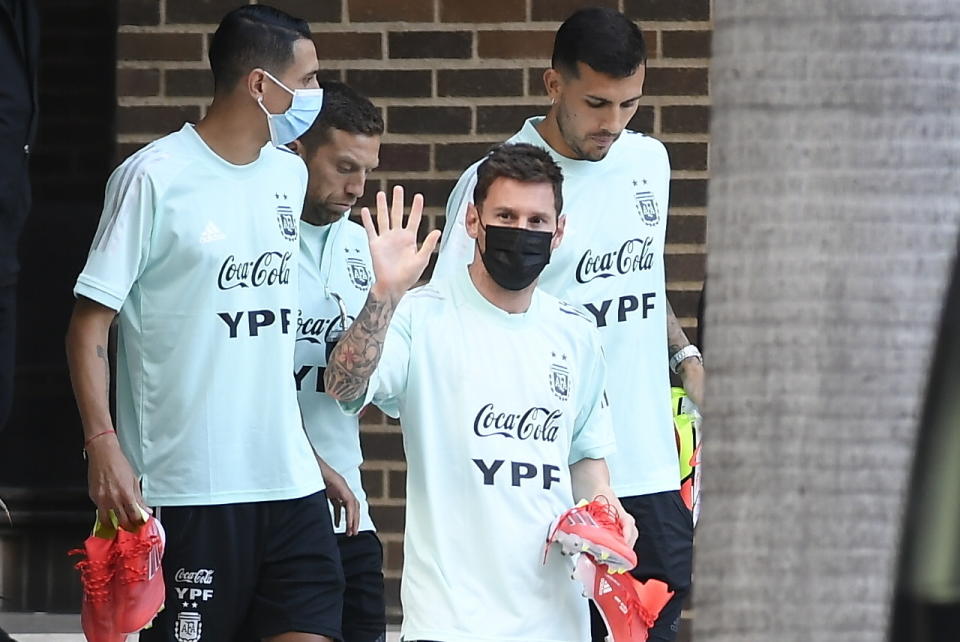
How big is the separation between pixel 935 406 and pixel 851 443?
43 centimetres

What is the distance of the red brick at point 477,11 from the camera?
6.79 meters

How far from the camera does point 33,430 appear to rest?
7.00 meters

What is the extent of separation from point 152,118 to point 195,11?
15.8 inches

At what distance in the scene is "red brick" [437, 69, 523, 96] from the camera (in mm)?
6777

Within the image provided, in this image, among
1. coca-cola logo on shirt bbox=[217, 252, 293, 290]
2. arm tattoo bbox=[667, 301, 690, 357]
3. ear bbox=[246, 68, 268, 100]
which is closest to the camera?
coca-cola logo on shirt bbox=[217, 252, 293, 290]

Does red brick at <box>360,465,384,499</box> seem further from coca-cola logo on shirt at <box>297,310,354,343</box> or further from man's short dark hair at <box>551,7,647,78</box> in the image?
man's short dark hair at <box>551,7,647,78</box>

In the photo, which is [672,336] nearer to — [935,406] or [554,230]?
[554,230]

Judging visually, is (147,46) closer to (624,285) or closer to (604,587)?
(624,285)

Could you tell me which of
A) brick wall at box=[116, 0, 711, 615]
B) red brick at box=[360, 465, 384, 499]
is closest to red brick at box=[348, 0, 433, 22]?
brick wall at box=[116, 0, 711, 615]

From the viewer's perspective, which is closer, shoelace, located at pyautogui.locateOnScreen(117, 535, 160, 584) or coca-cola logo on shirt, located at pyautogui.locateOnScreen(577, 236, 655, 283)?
shoelace, located at pyautogui.locateOnScreen(117, 535, 160, 584)

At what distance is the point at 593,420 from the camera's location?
474cm

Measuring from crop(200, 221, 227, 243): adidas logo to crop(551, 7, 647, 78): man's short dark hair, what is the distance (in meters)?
1.10

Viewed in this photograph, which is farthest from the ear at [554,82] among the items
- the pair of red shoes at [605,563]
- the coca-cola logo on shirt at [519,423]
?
the pair of red shoes at [605,563]

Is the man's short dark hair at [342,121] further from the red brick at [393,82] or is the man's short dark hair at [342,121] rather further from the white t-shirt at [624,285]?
the red brick at [393,82]
